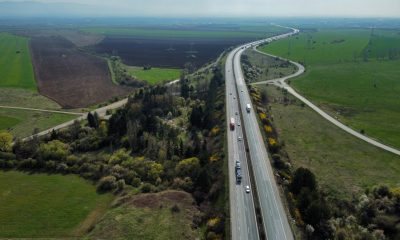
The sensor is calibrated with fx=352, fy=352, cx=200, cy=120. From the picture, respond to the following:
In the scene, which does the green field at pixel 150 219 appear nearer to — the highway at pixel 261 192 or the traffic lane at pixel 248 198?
the highway at pixel 261 192

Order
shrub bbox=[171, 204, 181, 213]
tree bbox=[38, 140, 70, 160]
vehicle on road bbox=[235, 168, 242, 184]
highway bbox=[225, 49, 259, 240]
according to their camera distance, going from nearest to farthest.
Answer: highway bbox=[225, 49, 259, 240], shrub bbox=[171, 204, 181, 213], vehicle on road bbox=[235, 168, 242, 184], tree bbox=[38, 140, 70, 160]

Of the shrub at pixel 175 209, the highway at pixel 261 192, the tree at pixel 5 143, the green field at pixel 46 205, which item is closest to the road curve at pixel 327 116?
the highway at pixel 261 192

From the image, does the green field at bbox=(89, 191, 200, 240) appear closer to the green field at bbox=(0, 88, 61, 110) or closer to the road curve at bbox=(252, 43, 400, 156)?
the road curve at bbox=(252, 43, 400, 156)

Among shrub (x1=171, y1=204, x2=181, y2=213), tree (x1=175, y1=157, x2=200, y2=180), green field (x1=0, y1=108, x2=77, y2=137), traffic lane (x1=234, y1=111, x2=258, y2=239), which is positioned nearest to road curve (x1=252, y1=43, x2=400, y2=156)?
traffic lane (x1=234, y1=111, x2=258, y2=239)

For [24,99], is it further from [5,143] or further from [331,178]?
[331,178]

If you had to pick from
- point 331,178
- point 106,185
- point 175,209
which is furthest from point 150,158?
point 331,178

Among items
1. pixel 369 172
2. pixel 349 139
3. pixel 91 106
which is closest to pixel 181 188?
pixel 369 172
